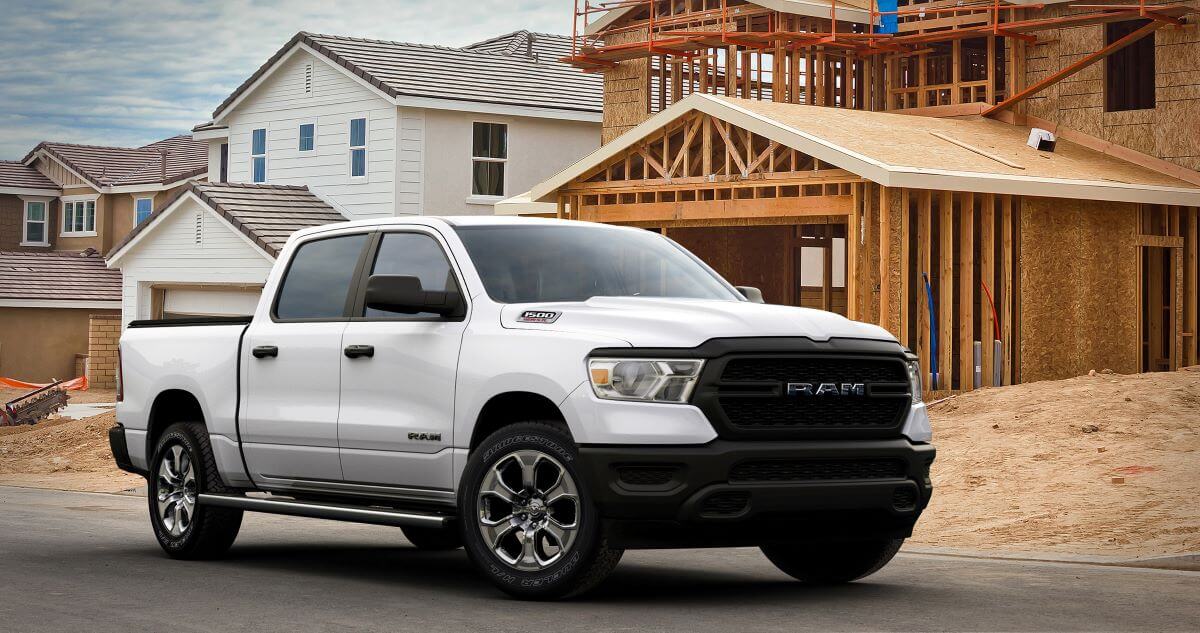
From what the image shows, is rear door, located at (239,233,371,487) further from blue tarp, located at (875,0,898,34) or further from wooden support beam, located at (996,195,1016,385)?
blue tarp, located at (875,0,898,34)

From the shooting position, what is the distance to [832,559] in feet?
31.8

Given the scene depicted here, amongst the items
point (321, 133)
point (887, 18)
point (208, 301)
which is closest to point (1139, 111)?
point (887, 18)

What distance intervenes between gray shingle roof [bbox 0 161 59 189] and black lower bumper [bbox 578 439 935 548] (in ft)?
174

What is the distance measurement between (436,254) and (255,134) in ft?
102

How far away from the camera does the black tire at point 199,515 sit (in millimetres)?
10742

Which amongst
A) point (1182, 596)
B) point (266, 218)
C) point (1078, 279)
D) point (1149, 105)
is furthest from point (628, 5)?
point (1182, 596)

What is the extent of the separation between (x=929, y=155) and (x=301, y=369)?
13.9 meters

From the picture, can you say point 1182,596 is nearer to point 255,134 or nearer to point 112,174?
point 255,134

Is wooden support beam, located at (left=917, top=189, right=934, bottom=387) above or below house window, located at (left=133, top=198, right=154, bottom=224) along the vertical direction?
below

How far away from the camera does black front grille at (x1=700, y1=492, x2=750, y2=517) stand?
26.4ft

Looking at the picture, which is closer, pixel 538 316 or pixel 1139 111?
pixel 538 316

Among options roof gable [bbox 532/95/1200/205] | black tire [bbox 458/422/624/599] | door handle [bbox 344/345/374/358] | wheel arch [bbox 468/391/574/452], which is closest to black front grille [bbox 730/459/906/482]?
black tire [bbox 458/422/624/599]

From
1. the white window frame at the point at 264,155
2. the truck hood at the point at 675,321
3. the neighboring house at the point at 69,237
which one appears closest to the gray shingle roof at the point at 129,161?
the neighboring house at the point at 69,237

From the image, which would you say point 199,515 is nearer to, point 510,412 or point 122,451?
point 122,451
